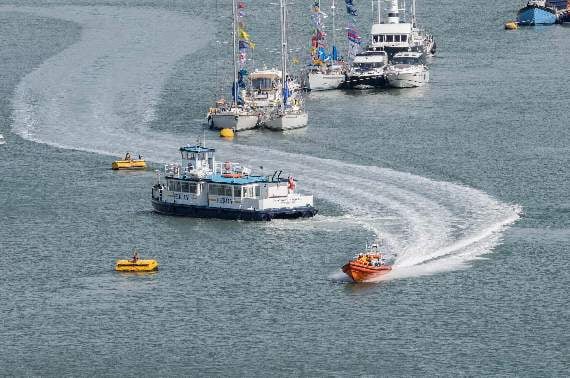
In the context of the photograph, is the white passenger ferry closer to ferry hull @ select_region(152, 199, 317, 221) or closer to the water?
ferry hull @ select_region(152, 199, 317, 221)

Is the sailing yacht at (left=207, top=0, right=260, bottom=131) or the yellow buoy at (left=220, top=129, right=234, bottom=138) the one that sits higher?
the sailing yacht at (left=207, top=0, right=260, bottom=131)

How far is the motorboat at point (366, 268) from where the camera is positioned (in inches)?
4808

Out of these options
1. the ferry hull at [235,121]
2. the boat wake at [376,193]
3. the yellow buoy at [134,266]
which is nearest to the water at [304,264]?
the boat wake at [376,193]

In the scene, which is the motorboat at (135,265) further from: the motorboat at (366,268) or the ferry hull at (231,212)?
the ferry hull at (231,212)

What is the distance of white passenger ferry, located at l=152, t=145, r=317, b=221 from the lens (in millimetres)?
142750

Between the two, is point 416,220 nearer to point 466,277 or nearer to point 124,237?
point 466,277

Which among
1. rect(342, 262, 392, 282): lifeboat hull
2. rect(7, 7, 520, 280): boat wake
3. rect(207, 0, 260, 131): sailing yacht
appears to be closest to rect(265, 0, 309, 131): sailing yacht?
rect(207, 0, 260, 131): sailing yacht

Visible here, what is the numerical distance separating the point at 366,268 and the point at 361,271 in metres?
0.45

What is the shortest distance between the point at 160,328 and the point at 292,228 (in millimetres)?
28429

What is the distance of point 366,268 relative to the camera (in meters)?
122

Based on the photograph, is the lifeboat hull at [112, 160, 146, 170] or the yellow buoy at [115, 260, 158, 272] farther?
the lifeboat hull at [112, 160, 146, 170]

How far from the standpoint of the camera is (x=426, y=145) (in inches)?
6993

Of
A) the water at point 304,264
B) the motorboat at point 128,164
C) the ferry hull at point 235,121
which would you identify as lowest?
the water at point 304,264

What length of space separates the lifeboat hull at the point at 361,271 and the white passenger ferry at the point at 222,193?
783 inches
